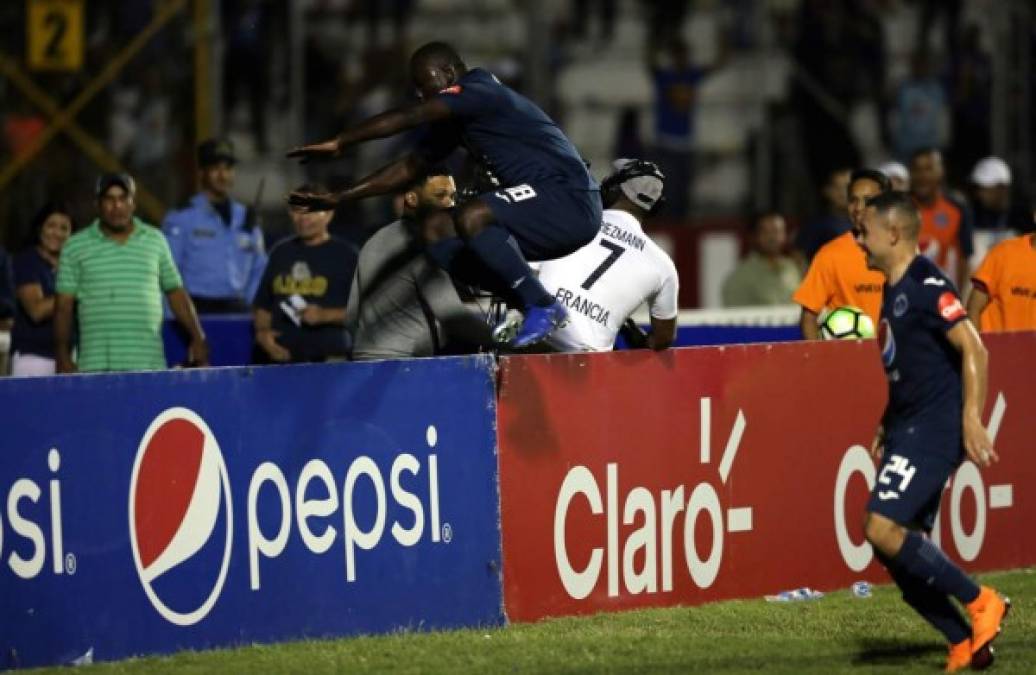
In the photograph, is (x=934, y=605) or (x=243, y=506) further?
(x=243, y=506)

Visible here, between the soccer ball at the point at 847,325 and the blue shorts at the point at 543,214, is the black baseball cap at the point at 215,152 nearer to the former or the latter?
the soccer ball at the point at 847,325

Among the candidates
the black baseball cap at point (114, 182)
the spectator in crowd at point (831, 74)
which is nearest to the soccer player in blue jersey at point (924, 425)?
the black baseball cap at point (114, 182)

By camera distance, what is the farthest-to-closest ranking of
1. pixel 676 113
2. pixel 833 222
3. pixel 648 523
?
pixel 676 113
pixel 833 222
pixel 648 523

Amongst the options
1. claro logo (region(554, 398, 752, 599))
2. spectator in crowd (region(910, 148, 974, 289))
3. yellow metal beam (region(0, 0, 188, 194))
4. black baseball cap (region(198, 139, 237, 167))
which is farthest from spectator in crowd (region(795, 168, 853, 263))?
yellow metal beam (region(0, 0, 188, 194))

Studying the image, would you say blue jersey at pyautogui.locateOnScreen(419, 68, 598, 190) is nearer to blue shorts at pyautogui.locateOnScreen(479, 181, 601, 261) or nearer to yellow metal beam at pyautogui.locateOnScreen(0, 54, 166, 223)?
blue shorts at pyautogui.locateOnScreen(479, 181, 601, 261)

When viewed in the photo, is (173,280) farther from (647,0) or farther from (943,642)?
(647,0)

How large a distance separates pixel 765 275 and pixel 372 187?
320 inches

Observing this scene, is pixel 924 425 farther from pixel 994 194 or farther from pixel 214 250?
pixel 994 194

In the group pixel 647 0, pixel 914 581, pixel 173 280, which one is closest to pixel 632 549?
pixel 914 581

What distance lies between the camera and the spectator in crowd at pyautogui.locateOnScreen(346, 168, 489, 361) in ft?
34.5

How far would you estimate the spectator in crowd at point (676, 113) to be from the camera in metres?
23.0

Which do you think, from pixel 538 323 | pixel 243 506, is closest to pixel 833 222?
pixel 538 323

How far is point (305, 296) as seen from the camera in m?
13.5

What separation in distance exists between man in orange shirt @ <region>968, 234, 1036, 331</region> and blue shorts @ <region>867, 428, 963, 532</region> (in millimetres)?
4123
